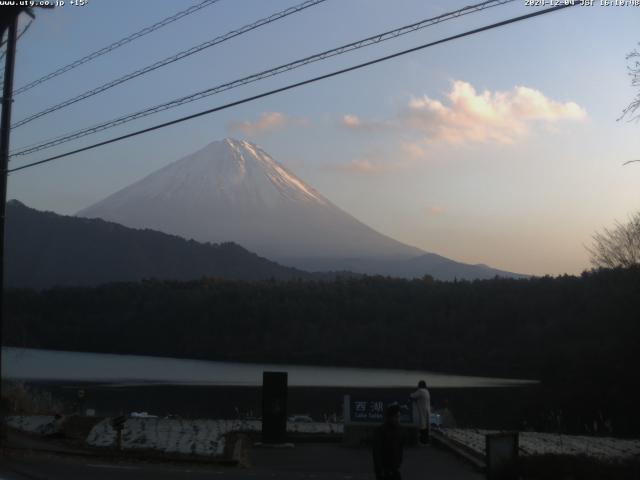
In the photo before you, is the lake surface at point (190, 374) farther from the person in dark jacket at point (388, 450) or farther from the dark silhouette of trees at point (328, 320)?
the person in dark jacket at point (388, 450)

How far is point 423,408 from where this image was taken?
17.1 meters

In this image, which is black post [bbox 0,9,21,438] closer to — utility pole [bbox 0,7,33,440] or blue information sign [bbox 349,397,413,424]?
utility pole [bbox 0,7,33,440]

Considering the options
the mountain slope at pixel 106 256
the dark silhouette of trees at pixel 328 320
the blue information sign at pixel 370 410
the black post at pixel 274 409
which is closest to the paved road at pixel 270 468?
the black post at pixel 274 409

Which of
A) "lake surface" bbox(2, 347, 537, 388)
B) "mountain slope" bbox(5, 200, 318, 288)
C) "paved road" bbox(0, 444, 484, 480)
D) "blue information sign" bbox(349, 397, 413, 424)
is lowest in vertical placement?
"paved road" bbox(0, 444, 484, 480)

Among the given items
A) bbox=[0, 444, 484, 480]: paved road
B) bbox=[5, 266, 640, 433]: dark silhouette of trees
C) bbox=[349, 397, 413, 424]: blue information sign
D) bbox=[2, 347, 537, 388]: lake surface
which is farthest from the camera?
bbox=[5, 266, 640, 433]: dark silhouette of trees

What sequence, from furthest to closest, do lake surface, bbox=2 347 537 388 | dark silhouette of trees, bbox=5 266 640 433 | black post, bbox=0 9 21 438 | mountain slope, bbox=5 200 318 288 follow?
1. mountain slope, bbox=5 200 318 288
2. dark silhouette of trees, bbox=5 266 640 433
3. lake surface, bbox=2 347 537 388
4. black post, bbox=0 9 21 438

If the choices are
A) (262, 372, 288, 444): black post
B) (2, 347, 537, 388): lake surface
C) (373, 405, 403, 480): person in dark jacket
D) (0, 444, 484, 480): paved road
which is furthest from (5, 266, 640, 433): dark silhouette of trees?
(373, 405, 403, 480): person in dark jacket

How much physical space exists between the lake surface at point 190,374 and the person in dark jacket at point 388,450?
48.4 meters

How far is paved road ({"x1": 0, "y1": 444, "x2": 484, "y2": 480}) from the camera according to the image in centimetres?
1375

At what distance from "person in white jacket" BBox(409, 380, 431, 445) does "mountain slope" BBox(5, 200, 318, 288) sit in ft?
462

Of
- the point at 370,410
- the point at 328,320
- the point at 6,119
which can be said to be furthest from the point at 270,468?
the point at 328,320

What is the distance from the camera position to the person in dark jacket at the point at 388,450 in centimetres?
942

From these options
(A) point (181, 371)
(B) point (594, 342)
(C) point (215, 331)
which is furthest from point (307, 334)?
(B) point (594, 342)

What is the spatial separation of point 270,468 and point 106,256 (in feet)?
529
